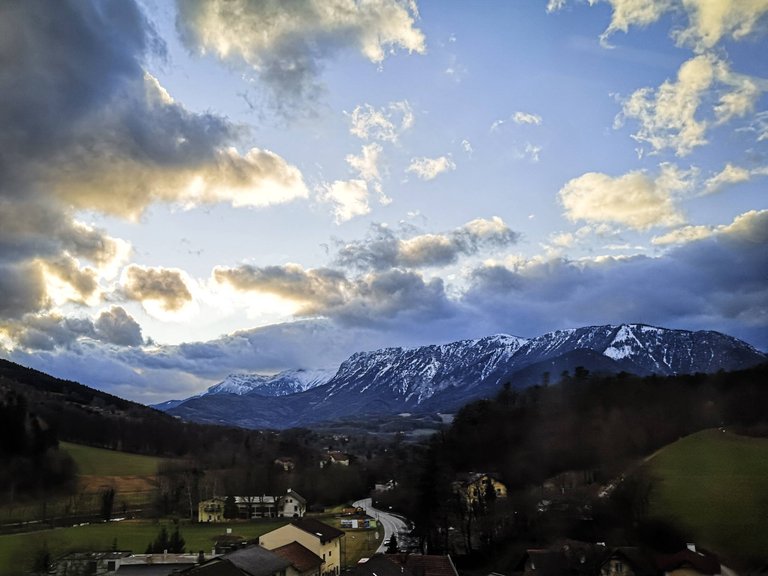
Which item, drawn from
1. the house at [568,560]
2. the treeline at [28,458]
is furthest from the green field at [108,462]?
the house at [568,560]

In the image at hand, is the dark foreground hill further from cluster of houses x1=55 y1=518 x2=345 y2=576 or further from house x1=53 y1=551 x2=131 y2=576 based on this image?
house x1=53 y1=551 x2=131 y2=576

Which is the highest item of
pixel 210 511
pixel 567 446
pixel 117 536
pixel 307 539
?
pixel 567 446

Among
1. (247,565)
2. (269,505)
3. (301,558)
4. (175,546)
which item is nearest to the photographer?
(247,565)

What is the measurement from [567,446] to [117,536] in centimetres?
5899

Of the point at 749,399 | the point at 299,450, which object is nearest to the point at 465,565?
the point at 749,399

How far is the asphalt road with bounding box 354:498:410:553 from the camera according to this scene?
6488 cm

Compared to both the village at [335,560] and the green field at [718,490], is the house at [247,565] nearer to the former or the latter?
the village at [335,560]

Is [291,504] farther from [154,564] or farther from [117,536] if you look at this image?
[154,564]

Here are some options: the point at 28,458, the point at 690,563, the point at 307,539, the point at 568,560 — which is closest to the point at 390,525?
the point at 307,539

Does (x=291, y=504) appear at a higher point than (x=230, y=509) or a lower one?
lower

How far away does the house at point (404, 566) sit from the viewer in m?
39.8

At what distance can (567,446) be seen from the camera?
85.6 metres

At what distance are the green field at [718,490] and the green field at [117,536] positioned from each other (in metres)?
42.5

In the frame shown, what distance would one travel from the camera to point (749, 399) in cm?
8012
